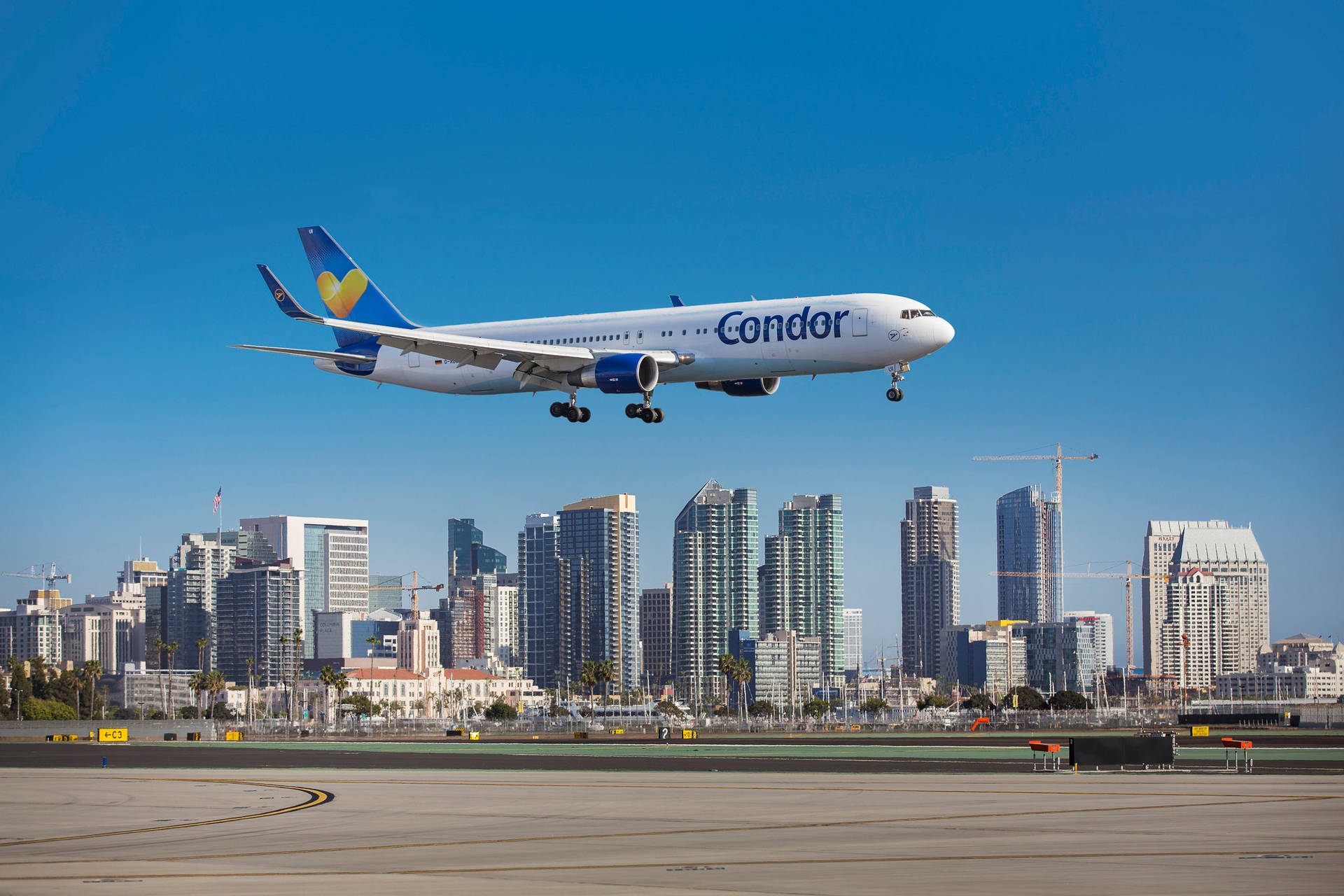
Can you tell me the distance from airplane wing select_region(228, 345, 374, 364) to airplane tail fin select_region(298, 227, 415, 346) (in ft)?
6.64

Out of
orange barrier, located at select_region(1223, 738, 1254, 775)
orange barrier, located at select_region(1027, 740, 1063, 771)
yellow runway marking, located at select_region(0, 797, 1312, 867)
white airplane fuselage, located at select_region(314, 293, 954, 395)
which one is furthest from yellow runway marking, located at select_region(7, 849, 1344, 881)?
white airplane fuselage, located at select_region(314, 293, 954, 395)

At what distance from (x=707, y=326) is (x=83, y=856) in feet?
125

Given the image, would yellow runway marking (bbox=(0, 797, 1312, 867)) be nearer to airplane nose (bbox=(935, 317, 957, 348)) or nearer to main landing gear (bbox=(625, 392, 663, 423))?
airplane nose (bbox=(935, 317, 957, 348))

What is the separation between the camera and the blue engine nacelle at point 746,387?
6325 centimetres

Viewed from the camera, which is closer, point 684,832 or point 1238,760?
point 684,832

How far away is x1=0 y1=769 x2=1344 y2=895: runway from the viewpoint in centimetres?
1991

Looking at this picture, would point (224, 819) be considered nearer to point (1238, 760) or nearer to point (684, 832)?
point (684, 832)

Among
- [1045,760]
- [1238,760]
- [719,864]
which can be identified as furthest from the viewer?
[1045,760]

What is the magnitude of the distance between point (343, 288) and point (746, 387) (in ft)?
73.1

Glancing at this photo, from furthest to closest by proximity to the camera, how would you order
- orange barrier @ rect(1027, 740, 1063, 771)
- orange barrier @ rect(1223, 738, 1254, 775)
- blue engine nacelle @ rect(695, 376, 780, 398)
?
blue engine nacelle @ rect(695, 376, 780, 398), orange barrier @ rect(1027, 740, 1063, 771), orange barrier @ rect(1223, 738, 1254, 775)

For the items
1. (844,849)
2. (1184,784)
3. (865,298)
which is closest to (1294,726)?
(865,298)

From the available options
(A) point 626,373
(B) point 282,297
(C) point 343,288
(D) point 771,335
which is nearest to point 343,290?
(C) point 343,288

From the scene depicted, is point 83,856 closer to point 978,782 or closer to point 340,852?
point 340,852

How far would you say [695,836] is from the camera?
26.1 meters
